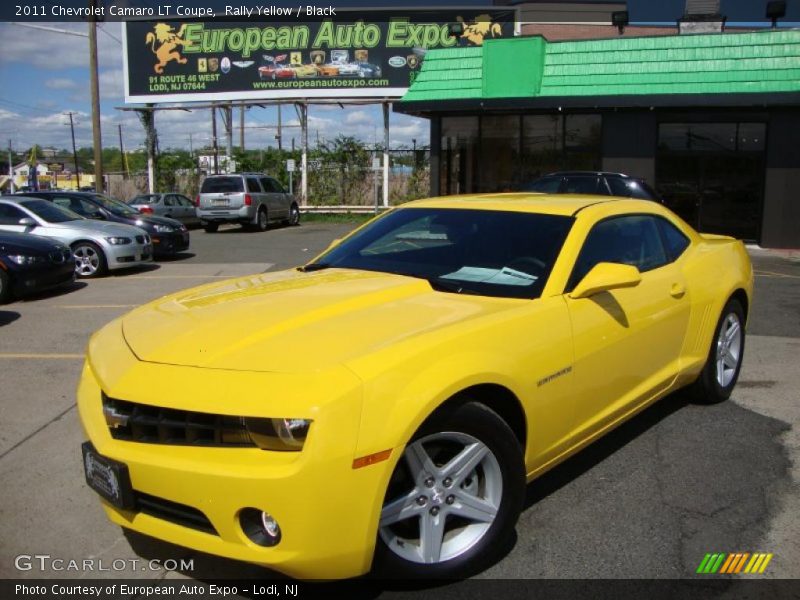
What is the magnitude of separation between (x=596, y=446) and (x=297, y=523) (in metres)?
2.56

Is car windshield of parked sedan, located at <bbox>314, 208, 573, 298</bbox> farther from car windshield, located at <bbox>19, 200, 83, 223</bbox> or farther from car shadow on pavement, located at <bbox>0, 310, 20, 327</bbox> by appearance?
car windshield, located at <bbox>19, 200, 83, 223</bbox>

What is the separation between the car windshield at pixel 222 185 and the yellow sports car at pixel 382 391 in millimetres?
18675

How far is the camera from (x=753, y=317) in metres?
8.69

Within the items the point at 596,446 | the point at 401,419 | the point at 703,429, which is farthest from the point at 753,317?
the point at 401,419

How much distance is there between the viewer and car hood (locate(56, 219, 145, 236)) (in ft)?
41.9

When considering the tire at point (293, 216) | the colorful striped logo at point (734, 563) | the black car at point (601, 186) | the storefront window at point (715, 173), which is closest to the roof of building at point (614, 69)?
the storefront window at point (715, 173)

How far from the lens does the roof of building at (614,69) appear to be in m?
17.0

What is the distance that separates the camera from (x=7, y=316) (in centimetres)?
898

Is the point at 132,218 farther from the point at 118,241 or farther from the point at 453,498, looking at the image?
the point at 453,498

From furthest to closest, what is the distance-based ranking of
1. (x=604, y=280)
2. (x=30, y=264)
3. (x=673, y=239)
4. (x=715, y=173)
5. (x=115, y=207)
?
(x=715, y=173), (x=115, y=207), (x=30, y=264), (x=673, y=239), (x=604, y=280)

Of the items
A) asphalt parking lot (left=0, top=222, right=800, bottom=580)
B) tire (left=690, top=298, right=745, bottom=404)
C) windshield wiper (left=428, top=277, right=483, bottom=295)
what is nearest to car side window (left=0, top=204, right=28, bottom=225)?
asphalt parking lot (left=0, top=222, right=800, bottom=580)

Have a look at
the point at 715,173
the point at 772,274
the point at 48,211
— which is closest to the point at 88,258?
the point at 48,211

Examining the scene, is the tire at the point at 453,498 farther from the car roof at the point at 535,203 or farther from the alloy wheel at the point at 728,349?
the alloy wheel at the point at 728,349

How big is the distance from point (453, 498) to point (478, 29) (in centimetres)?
2565
